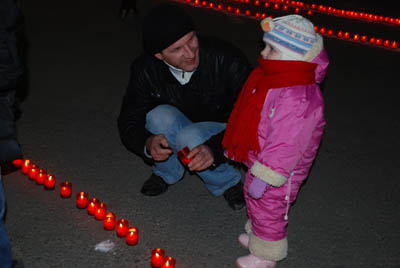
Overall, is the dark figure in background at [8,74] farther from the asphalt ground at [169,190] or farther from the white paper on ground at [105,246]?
the asphalt ground at [169,190]

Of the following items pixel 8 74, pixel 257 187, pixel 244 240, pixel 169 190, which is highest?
pixel 8 74

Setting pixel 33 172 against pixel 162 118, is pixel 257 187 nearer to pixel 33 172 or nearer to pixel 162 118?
pixel 162 118

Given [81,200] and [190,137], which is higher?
[190,137]

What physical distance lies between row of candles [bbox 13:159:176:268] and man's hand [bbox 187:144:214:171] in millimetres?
625

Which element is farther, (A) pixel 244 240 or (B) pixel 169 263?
(A) pixel 244 240

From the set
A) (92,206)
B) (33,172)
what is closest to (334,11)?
(33,172)

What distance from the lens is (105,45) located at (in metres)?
7.62

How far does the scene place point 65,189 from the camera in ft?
12.5

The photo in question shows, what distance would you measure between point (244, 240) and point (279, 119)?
1.16 meters

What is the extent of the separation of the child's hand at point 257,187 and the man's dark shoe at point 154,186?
53.4 inches

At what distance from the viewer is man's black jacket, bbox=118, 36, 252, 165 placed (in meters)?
3.48

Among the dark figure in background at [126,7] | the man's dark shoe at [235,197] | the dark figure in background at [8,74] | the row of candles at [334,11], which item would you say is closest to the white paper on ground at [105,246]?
the dark figure in background at [8,74]

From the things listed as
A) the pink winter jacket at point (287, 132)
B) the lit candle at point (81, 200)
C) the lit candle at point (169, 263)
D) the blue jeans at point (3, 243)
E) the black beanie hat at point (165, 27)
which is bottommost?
the lit candle at point (81, 200)

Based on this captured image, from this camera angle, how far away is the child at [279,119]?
264 centimetres
